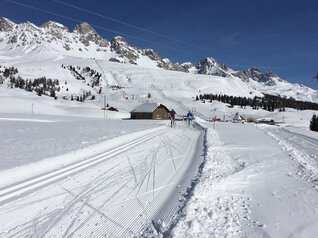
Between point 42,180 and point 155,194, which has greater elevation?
point 155,194

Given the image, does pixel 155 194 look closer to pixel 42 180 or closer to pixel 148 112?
pixel 42 180

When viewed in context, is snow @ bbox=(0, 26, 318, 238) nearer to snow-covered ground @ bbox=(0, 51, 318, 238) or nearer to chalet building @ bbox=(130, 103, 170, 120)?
snow-covered ground @ bbox=(0, 51, 318, 238)

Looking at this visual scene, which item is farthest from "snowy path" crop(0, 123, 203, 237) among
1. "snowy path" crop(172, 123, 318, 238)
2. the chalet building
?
the chalet building

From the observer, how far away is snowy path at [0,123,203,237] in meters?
7.02

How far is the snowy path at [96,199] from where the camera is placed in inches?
276

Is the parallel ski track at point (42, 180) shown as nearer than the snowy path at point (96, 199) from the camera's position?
No

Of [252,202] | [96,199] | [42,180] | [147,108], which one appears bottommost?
[147,108]

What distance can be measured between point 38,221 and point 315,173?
858cm

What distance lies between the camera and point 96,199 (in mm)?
8773

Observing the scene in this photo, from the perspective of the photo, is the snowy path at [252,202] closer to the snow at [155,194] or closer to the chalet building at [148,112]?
the snow at [155,194]

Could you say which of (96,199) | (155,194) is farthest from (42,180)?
(155,194)

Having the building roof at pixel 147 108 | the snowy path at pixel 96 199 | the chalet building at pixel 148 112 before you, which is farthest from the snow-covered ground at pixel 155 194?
the building roof at pixel 147 108

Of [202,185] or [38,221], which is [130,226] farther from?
[202,185]

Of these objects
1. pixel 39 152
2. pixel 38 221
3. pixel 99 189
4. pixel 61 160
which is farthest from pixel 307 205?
pixel 39 152
